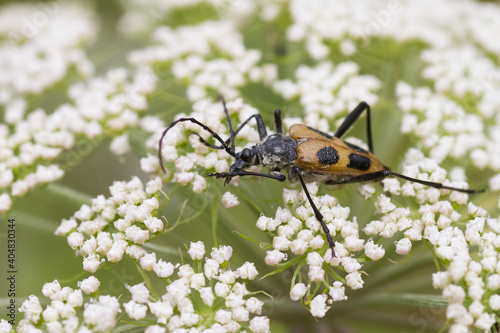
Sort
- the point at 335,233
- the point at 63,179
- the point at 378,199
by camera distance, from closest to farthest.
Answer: the point at 335,233 < the point at 378,199 < the point at 63,179

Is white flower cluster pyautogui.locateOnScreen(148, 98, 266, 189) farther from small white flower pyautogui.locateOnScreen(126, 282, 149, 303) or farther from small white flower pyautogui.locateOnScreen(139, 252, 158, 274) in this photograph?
small white flower pyautogui.locateOnScreen(126, 282, 149, 303)

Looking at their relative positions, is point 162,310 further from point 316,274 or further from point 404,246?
point 404,246

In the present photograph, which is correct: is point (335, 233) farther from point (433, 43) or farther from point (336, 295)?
point (433, 43)

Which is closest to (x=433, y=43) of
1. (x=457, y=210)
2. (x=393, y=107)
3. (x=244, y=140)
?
(x=393, y=107)

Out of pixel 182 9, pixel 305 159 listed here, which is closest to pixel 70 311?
pixel 305 159

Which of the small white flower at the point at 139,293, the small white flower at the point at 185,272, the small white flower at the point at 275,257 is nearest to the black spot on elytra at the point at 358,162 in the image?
the small white flower at the point at 275,257

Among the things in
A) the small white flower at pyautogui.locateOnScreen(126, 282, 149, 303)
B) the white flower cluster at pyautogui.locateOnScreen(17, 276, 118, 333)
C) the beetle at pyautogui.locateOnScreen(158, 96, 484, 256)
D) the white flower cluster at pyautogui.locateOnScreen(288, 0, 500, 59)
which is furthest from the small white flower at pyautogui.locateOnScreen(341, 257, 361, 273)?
the white flower cluster at pyautogui.locateOnScreen(288, 0, 500, 59)
